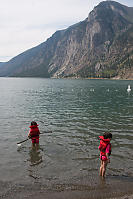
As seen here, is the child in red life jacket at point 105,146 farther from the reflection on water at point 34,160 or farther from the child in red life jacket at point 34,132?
the child in red life jacket at point 34,132

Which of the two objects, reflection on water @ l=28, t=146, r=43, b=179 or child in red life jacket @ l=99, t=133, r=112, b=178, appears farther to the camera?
reflection on water @ l=28, t=146, r=43, b=179

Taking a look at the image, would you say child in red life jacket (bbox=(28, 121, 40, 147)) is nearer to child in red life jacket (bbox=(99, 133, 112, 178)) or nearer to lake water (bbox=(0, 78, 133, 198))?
lake water (bbox=(0, 78, 133, 198))

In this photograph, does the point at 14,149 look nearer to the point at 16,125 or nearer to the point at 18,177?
the point at 18,177

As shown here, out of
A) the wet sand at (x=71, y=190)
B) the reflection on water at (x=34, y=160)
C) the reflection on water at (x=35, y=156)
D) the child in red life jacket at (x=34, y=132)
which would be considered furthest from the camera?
the child in red life jacket at (x=34, y=132)

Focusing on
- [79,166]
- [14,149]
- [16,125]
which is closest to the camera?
[79,166]

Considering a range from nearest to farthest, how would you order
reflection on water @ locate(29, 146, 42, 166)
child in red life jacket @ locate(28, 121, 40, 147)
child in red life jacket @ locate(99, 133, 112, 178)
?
child in red life jacket @ locate(99, 133, 112, 178) < reflection on water @ locate(29, 146, 42, 166) < child in red life jacket @ locate(28, 121, 40, 147)

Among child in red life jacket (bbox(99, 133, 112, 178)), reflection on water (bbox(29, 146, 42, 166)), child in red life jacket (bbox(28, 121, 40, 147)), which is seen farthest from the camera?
child in red life jacket (bbox(28, 121, 40, 147))

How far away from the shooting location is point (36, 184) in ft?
34.3

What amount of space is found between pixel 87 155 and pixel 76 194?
5150 mm

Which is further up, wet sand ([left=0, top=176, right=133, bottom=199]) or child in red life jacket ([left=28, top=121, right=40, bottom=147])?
child in red life jacket ([left=28, top=121, right=40, bottom=147])

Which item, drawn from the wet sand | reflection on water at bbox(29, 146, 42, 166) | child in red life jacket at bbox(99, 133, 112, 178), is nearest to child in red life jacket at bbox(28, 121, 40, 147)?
reflection on water at bbox(29, 146, 42, 166)

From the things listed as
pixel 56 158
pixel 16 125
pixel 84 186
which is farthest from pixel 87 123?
pixel 84 186

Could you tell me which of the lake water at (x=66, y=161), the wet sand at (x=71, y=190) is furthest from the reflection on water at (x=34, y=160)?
the wet sand at (x=71, y=190)

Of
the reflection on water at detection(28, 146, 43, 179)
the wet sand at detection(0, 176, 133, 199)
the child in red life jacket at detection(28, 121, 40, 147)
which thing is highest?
the child in red life jacket at detection(28, 121, 40, 147)
